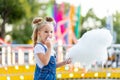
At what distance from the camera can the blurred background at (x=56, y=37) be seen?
6953 mm

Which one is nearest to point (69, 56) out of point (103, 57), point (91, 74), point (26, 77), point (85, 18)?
point (103, 57)

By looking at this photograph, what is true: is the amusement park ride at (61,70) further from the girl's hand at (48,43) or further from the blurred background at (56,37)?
the girl's hand at (48,43)

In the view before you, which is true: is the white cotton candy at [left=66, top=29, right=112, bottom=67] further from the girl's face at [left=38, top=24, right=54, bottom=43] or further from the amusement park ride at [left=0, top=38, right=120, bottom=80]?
the amusement park ride at [left=0, top=38, right=120, bottom=80]

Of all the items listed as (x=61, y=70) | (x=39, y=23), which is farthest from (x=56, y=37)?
(x=39, y=23)

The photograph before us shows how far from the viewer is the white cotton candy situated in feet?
12.1

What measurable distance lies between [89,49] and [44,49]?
23.2 inches

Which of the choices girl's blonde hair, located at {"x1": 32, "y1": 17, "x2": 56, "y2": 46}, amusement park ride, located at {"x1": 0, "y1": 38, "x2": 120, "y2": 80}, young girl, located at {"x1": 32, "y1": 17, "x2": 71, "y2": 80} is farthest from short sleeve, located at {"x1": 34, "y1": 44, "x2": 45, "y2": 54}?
amusement park ride, located at {"x1": 0, "y1": 38, "x2": 120, "y2": 80}

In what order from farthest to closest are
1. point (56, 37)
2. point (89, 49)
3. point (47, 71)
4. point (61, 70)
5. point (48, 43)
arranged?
point (56, 37)
point (61, 70)
point (89, 49)
point (47, 71)
point (48, 43)

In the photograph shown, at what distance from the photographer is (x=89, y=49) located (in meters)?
3.73

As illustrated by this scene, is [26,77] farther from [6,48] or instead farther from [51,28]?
[51,28]

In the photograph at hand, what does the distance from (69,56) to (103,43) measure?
356 mm

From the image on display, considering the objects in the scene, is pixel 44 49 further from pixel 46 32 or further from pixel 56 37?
pixel 56 37

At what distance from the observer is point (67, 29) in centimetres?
1816

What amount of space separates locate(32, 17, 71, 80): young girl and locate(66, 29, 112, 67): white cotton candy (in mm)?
359
